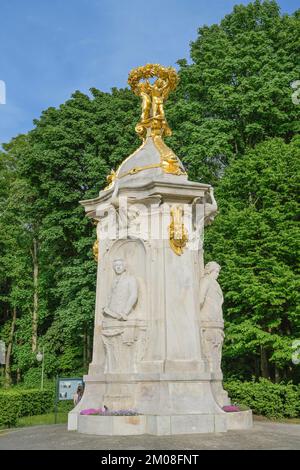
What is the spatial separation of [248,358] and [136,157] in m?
14.9

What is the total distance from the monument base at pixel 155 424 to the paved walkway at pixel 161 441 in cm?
23

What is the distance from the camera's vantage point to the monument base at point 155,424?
9.95 m

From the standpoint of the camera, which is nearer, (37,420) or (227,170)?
(37,420)

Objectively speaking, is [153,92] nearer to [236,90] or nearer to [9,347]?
[236,90]

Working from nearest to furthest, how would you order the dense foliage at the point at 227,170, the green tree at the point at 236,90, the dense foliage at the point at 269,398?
1. the dense foliage at the point at 269,398
2. the dense foliage at the point at 227,170
3. the green tree at the point at 236,90

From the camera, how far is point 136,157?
42.0ft

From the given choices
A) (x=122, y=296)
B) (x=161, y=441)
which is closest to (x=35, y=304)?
(x=122, y=296)

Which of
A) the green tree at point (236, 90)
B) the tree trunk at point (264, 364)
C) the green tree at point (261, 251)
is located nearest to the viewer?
the green tree at point (261, 251)

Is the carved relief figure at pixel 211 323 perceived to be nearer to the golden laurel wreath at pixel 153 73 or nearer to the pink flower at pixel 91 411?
the pink flower at pixel 91 411

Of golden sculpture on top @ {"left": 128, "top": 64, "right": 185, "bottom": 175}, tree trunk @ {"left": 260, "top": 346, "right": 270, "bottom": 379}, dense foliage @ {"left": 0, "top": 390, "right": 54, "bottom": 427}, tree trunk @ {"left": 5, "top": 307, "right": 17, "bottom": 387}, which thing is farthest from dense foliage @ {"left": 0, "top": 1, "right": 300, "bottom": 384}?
golden sculpture on top @ {"left": 128, "top": 64, "right": 185, "bottom": 175}

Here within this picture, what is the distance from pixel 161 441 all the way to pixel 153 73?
8.09 m

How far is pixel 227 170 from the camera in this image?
23.5m

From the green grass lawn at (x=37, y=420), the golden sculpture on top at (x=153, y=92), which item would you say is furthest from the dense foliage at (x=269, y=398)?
the golden sculpture on top at (x=153, y=92)

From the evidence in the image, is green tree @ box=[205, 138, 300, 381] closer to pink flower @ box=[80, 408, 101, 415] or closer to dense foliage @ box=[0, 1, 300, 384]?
dense foliage @ box=[0, 1, 300, 384]
